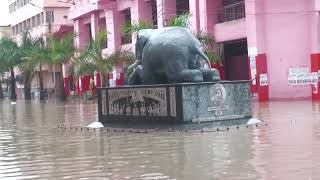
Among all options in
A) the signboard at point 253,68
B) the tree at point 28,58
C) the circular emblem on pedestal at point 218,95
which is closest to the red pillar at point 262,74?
the signboard at point 253,68

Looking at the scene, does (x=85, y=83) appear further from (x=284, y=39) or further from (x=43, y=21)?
(x=284, y=39)

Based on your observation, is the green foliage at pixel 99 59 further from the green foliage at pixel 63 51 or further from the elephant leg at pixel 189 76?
the elephant leg at pixel 189 76

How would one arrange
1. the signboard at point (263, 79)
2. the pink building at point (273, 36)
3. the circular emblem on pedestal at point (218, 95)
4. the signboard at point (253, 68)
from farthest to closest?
the signboard at point (253, 68)
the signboard at point (263, 79)
the pink building at point (273, 36)
the circular emblem on pedestal at point (218, 95)

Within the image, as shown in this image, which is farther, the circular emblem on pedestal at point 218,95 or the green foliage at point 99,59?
the green foliage at point 99,59

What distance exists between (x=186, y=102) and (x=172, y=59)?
149 centimetres

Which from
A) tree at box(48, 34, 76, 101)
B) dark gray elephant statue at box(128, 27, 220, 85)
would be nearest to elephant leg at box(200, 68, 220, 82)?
dark gray elephant statue at box(128, 27, 220, 85)

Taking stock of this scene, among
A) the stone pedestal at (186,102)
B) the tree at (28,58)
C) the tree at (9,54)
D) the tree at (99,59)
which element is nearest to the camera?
the stone pedestal at (186,102)

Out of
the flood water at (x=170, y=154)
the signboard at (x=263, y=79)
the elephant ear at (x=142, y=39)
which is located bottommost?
the flood water at (x=170, y=154)

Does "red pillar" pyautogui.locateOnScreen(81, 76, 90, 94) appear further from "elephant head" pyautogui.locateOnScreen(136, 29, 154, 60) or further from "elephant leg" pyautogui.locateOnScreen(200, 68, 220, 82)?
"elephant leg" pyautogui.locateOnScreen(200, 68, 220, 82)

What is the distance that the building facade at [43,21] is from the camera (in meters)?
63.3

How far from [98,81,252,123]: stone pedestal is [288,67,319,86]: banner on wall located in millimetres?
13623

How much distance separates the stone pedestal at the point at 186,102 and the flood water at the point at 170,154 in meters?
0.85

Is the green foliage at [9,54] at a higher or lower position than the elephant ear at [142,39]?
higher

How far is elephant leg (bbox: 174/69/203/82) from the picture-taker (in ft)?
52.6
